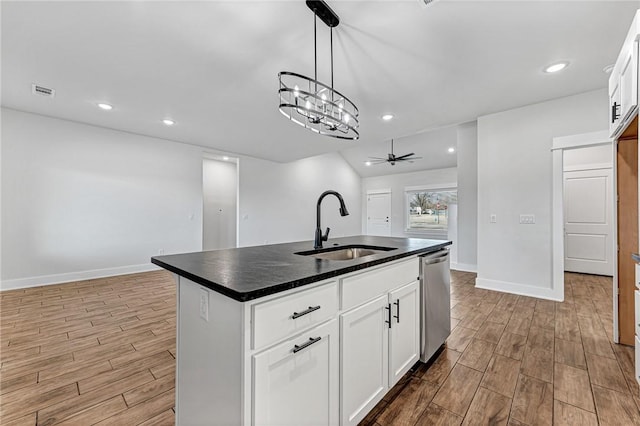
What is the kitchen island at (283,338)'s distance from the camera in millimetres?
923

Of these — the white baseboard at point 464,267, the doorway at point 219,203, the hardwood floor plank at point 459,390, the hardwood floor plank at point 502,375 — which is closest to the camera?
the hardwood floor plank at point 459,390

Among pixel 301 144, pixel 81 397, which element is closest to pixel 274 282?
pixel 81 397

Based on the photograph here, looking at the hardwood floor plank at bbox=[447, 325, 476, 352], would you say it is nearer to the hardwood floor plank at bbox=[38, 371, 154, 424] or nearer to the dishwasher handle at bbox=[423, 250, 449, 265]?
the dishwasher handle at bbox=[423, 250, 449, 265]

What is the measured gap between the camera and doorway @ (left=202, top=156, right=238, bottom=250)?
6.98 meters

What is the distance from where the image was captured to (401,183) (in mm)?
8289

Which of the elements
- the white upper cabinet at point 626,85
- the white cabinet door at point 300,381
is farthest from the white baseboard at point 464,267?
the white cabinet door at point 300,381

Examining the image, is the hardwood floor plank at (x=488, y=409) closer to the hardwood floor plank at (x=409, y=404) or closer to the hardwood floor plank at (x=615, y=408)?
the hardwood floor plank at (x=409, y=404)

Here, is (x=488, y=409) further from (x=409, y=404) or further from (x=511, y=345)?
(x=511, y=345)

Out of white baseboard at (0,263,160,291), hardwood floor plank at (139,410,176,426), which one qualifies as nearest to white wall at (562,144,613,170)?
hardwood floor plank at (139,410,176,426)

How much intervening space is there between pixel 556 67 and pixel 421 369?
3.11m

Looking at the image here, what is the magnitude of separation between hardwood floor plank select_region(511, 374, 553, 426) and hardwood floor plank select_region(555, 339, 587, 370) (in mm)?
450

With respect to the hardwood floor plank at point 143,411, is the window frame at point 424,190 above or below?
above

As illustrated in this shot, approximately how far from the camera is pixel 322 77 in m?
2.78

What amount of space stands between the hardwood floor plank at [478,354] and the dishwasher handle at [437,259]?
75 cm
